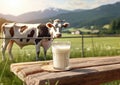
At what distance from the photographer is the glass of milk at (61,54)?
4.69ft

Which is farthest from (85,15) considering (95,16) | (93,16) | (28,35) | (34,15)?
(28,35)

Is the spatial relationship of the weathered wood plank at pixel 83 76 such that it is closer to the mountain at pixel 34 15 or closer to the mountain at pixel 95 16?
the mountain at pixel 34 15

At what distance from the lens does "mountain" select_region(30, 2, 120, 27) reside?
8814 mm

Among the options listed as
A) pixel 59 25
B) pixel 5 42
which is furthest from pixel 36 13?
pixel 59 25

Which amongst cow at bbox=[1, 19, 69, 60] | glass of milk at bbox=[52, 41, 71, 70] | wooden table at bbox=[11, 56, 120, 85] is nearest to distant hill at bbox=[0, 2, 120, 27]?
cow at bbox=[1, 19, 69, 60]

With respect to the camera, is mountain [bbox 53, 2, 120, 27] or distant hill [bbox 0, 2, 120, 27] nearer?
distant hill [bbox 0, 2, 120, 27]

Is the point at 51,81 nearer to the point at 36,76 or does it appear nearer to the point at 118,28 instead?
the point at 36,76

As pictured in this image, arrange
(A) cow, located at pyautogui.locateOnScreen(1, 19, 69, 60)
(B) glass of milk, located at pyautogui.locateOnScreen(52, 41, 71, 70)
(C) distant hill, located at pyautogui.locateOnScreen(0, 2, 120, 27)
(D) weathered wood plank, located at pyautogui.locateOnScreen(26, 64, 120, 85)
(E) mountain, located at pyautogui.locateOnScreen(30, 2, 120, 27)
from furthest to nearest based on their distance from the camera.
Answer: (E) mountain, located at pyautogui.locateOnScreen(30, 2, 120, 27)
(C) distant hill, located at pyautogui.locateOnScreen(0, 2, 120, 27)
(A) cow, located at pyautogui.locateOnScreen(1, 19, 69, 60)
(B) glass of milk, located at pyautogui.locateOnScreen(52, 41, 71, 70)
(D) weathered wood plank, located at pyautogui.locateOnScreen(26, 64, 120, 85)

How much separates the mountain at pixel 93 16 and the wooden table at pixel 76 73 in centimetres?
692

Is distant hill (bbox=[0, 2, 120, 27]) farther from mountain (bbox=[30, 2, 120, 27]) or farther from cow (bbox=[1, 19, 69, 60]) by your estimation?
cow (bbox=[1, 19, 69, 60])

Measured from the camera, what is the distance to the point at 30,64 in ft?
5.08

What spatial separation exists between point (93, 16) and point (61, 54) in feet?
26.5

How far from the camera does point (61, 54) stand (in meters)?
1.44

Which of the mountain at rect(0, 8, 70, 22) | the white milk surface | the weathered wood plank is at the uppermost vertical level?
the mountain at rect(0, 8, 70, 22)
